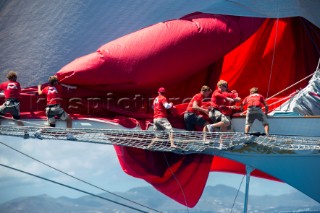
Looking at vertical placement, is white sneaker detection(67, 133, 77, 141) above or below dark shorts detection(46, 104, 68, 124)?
below

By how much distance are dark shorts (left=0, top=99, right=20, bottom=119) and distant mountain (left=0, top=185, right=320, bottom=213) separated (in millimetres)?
1083

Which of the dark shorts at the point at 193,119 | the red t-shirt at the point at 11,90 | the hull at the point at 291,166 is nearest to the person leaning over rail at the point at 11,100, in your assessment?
the red t-shirt at the point at 11,90

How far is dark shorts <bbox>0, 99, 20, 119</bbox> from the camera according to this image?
7801 millimetres

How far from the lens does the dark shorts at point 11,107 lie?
7801 millimetres

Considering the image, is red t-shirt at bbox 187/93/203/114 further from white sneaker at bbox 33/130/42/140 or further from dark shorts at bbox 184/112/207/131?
white sneaker at bbox 33/130/42/140

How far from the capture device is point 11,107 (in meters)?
7.82

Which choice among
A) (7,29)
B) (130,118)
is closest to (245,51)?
(130,118)

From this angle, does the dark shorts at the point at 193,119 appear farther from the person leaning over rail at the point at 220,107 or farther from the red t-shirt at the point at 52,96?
the red t-shirt at the point at 52,96

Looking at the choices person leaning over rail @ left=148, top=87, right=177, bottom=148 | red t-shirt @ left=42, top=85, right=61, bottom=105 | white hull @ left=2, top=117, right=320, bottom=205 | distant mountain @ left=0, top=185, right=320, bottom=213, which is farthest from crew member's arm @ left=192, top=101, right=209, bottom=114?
red t-shirt @ left=42, top=85, right=61, bottom=105

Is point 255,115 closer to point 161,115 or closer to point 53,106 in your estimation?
point 161,115

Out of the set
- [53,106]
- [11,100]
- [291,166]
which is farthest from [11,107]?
[291,166]

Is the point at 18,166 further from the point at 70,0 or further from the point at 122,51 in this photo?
the point at 70,0

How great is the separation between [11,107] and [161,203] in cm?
213

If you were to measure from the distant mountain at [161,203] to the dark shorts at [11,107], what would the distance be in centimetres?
108
